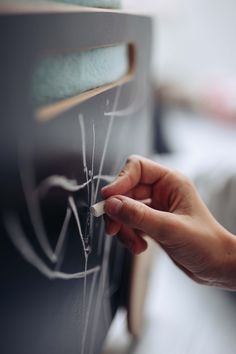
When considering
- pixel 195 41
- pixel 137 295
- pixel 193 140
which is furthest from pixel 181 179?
pixel 195 41

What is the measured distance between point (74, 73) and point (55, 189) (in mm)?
90

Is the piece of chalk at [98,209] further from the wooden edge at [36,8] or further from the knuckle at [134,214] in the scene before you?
the wooden edge at [36,8]

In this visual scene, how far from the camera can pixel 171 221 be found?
0.40 m

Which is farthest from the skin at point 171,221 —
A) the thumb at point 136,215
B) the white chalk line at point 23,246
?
the white chalk line at point 23,246

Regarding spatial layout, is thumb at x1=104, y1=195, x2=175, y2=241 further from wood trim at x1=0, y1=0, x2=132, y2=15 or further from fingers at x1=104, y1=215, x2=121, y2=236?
wood trim at x1=0, y1=0, x2=132, y2=15

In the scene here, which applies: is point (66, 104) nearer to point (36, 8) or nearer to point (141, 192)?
point (36, 8)

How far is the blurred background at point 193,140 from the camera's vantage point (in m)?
0.55

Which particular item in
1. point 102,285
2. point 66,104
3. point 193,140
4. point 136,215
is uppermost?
point 66,104

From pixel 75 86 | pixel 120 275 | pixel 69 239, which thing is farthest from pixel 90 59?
pixel 120 275

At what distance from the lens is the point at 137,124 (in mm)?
538

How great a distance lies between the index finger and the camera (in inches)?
16.4

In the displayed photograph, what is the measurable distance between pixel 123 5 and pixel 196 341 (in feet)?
1.37

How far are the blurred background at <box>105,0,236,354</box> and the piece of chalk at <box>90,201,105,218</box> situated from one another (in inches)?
8.2

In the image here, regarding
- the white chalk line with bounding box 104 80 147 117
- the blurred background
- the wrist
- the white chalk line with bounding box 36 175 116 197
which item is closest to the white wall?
the blurred background
